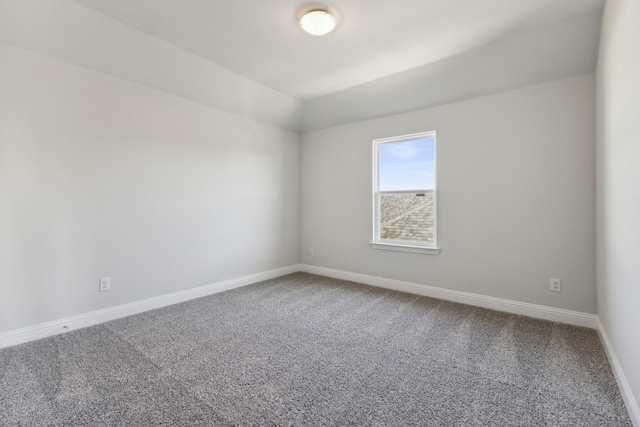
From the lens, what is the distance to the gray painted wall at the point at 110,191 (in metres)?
2.25

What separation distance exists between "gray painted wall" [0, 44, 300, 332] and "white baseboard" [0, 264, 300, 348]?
60mm

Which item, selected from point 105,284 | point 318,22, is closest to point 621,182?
point 318,22

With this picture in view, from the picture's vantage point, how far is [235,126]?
3.82 m

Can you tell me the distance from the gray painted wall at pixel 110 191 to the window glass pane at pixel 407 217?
187 centimetres

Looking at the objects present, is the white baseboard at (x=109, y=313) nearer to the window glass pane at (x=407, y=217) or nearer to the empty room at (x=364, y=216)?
the empty room at (x=364, y=216)

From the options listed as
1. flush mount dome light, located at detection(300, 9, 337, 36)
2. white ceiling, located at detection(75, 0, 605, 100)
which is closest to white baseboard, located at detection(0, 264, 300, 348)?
white ceiling, located at detection(75, 0, 605, 100)

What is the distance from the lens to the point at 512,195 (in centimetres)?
294

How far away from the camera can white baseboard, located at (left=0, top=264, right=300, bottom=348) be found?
223cm

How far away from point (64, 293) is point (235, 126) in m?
2.55

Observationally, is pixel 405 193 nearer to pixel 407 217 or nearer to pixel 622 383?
pixel 407 217

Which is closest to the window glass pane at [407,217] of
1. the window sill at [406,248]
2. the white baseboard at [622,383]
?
the window sill at [406,248]

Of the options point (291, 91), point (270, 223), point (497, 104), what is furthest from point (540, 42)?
point (270, 223)

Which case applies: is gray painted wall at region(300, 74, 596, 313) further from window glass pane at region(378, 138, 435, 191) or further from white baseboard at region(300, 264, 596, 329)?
window glass pane at region(378, 138, 435, 191)

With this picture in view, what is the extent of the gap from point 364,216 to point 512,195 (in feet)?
5.89
